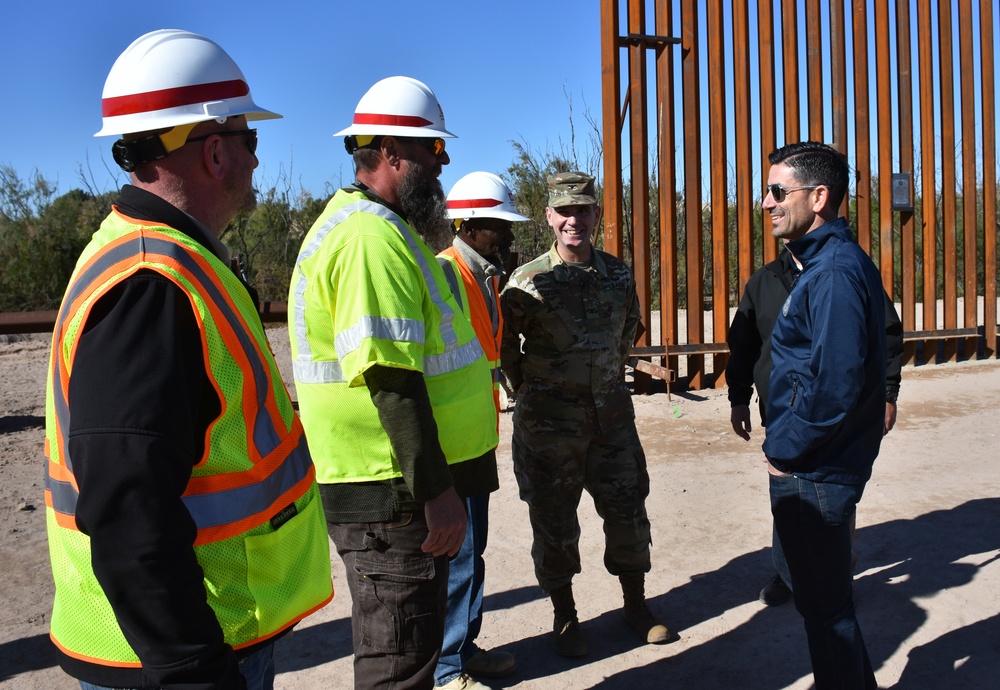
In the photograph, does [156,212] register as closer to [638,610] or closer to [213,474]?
[213,474]

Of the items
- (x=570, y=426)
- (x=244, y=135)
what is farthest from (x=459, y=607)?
(x=244, y=135)

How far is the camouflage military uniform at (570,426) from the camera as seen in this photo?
3641 mm

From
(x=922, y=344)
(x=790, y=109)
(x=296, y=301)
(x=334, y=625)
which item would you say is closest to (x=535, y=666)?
(x=334, y=625)

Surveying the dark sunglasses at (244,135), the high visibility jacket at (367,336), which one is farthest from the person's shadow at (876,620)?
the dark sunglasses at (244,135)

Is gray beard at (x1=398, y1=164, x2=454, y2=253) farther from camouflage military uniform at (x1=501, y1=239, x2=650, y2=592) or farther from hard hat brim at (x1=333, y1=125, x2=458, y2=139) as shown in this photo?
camouflage military uniform at (x1=501, y1=239, x2=650, y2=592)

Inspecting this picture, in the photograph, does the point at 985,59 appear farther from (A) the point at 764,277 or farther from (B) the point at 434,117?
(B) the point at 434,117

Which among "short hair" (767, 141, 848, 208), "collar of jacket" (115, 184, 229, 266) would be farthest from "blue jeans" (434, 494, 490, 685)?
"collar of jacket" (115, 184, 229, 266)

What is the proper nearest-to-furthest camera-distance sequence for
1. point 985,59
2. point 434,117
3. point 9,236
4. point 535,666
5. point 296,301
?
point 296,301 < point 434,117 < point 535,666 < point 985,59 < point 9,236

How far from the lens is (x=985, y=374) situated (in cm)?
893

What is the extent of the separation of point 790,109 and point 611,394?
20.0 feet

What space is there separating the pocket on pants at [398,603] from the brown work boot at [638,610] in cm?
152

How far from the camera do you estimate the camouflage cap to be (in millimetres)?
3713

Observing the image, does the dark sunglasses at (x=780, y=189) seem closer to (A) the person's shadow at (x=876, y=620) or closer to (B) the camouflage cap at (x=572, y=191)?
(B) the camouflage cap at (x=572, y=191)

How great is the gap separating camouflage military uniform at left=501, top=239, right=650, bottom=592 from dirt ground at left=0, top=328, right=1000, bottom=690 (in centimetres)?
40
